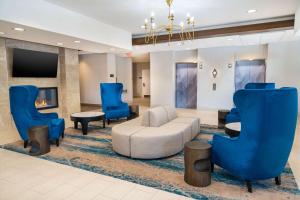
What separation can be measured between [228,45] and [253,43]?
3.04ft

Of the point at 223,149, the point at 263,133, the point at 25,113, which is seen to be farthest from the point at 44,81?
the point at 263,133

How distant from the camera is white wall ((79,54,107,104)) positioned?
32.7ft

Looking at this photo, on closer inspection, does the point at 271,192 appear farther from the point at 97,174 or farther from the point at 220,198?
the point at 97,174

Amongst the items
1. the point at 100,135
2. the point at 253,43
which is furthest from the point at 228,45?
the point at 100,135

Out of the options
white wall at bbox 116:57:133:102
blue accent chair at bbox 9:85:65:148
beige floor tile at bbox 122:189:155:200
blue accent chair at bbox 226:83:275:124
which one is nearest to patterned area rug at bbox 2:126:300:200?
beige floor tile at bbox 122:189:155:200

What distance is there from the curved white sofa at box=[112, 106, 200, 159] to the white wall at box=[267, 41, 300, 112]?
5.56 meters

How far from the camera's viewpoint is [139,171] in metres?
3.08

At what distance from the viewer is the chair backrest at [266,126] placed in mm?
2234

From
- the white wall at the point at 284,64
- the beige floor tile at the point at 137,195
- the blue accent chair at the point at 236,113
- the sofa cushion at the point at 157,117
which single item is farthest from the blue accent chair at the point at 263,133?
the white wall at the point at 284,64

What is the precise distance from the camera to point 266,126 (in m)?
2.26

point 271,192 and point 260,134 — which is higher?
point 260,134

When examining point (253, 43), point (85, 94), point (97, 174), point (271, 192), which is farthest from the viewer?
point (85, 94)

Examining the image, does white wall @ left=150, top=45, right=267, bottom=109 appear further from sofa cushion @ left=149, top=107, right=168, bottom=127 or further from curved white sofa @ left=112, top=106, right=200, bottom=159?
→ sofa cushion @ left=149, top=107, right=168, bottom=127

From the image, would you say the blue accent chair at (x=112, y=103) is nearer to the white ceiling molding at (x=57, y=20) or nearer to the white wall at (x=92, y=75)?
the white ceiling molding at (x=57, y=20)
